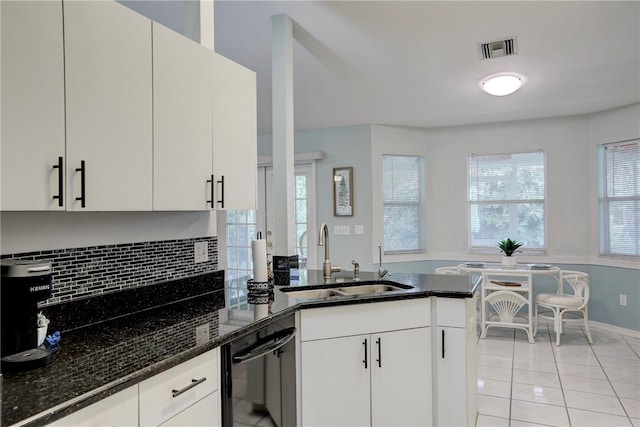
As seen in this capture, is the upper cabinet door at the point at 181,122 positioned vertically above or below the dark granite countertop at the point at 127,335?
above

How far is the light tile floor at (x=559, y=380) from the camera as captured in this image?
2.67 metres

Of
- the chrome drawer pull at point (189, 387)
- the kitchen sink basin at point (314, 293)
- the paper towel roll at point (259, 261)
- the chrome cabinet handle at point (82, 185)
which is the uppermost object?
the chrome cabinet handle at point (82, 185)

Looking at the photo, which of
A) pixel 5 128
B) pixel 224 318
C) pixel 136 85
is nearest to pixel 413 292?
pixel 224 318

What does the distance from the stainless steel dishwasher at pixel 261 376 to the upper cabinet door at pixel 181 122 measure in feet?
2.07

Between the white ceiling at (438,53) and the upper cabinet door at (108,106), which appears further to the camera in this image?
the white ceiling at (438,53)

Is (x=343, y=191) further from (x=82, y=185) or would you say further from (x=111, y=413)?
(x=111, y=413)

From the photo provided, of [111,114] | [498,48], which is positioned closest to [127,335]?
[111,114]

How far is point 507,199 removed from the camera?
531 cm

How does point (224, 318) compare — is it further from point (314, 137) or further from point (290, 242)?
point (314, 137)

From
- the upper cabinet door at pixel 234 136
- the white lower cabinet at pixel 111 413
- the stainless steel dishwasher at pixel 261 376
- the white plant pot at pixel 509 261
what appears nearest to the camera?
the white lower cabinet at pixel 111 413

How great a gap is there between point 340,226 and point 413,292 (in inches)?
129

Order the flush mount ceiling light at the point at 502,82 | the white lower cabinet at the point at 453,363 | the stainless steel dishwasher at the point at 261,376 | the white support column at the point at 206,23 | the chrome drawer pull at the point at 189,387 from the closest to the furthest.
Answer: the chrome drawer pull at the point at 189,387 → the stainless steel dishwasher at the point at 261,376 → the white support column at the point at 206,23 → the white lower cabinet at the point at 453,363 → the flush mount ceiling light at the point at 502,82

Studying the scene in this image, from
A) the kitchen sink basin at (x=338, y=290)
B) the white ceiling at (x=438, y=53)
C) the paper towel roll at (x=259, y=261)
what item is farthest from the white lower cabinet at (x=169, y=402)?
the white ceiling at (x=438, y=53)

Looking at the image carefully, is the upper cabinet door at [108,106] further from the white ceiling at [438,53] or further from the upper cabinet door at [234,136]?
the white ceiling at [438,53]
